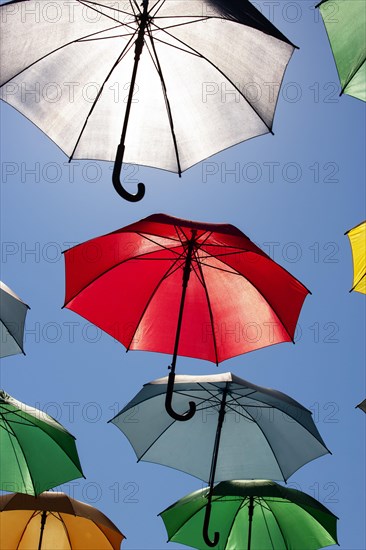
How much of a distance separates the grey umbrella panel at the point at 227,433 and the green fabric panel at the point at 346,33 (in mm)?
3130

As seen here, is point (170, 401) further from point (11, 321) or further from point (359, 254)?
point (359, 254)

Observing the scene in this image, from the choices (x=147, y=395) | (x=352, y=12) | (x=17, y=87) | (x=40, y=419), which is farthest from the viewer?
(x=147, y=395)

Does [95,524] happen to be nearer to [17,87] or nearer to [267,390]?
[267,390]

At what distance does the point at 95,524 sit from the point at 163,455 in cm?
104

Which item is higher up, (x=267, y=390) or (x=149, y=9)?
(x=149, y=9)

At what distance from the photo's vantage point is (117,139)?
6980 mm

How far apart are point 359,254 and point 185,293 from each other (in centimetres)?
159

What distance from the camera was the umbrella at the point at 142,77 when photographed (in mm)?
6535

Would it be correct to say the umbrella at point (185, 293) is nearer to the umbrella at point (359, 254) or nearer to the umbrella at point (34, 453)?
the umbrella at point (359, 254)

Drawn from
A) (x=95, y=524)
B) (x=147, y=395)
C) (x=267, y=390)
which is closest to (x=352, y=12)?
(x=267, y=390)

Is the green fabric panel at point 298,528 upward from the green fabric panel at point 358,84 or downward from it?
downward

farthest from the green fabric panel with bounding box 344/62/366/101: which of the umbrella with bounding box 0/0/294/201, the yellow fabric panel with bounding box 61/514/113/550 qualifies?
the yellow fabric panel with bounding box 61/514/113/550

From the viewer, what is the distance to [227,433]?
875 cm

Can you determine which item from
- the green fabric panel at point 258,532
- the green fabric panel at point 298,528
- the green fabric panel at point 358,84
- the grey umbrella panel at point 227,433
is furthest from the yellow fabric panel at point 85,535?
the green fabric panel at point 358,84
